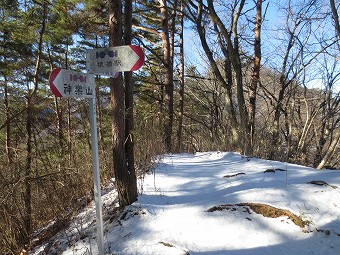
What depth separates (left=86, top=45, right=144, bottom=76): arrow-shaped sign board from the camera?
2199mm

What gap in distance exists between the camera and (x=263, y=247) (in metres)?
2.39

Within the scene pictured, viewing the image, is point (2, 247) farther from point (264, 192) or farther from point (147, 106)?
point (147, 106)

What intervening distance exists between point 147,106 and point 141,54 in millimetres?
11104

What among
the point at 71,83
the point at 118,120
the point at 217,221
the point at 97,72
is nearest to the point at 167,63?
the point at 118,120

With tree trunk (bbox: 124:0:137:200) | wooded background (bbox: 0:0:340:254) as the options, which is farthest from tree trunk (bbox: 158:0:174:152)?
tree trunk (bbox: 124:0:137:200)

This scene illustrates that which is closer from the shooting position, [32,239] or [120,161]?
[120,161]

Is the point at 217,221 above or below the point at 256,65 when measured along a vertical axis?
below

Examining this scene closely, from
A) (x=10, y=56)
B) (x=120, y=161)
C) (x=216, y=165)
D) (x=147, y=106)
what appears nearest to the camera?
(x=120, y=161)

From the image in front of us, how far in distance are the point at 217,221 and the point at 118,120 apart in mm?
1435

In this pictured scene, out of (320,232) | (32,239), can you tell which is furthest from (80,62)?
(320,232)

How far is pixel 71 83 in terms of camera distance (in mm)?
2025

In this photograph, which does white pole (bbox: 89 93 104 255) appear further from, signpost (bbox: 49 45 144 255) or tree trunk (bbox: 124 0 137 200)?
tree trunk (bbox: 124 0 137 200)

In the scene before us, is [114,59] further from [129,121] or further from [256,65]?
[256,65]

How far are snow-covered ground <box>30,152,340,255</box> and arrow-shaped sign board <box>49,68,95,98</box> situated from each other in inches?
53.9
